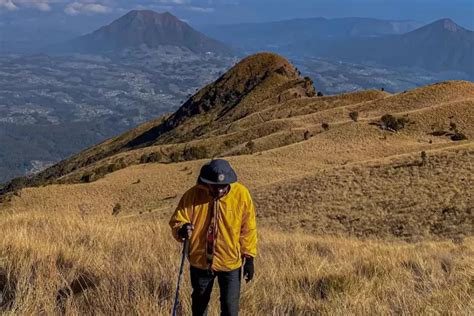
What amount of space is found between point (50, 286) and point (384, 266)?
4.11m

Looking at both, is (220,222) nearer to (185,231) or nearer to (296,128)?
(185,231)

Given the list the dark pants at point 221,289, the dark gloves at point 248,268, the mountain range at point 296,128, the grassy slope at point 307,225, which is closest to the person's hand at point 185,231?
the dark pants at point 221,289

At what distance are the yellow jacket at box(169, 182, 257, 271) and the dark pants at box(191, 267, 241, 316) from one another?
74 mm

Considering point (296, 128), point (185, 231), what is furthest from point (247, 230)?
point (296, 128)

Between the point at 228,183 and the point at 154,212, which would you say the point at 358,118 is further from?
the point at 228,183

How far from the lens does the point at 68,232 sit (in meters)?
9.06

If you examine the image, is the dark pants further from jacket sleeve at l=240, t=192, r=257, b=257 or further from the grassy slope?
the grassy slope

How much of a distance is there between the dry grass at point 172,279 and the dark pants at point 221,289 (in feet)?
1.08

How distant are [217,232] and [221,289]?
21.0 inches

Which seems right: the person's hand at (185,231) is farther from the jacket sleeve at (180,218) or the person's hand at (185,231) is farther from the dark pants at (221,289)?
the dark pants at (221,289)

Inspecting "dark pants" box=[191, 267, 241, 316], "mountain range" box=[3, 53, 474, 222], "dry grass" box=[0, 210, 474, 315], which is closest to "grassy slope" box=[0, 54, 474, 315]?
"dry grass" box=[0, 210, 474, 315]

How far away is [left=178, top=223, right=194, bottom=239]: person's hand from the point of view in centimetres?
491

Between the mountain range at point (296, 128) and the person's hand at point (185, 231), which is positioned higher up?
the person's hand at point (185, 231)

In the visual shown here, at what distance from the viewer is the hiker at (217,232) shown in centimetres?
498
